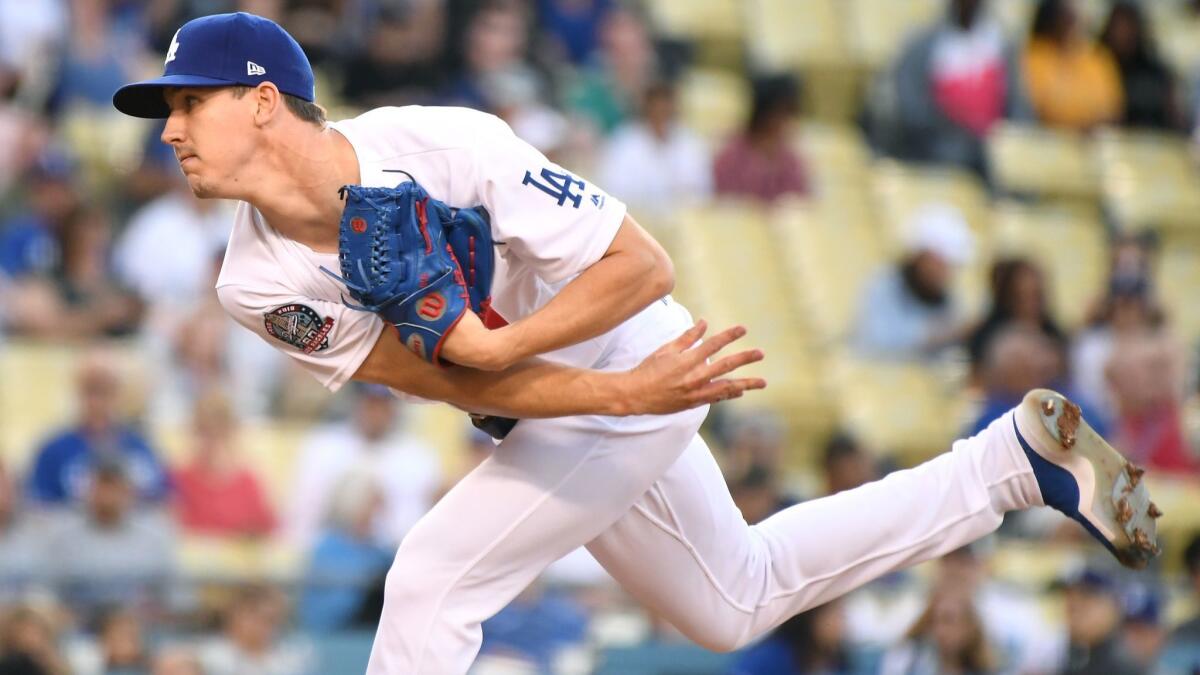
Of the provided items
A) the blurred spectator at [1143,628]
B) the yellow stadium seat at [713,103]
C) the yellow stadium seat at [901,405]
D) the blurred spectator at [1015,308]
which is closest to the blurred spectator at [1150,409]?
the blurred spectator at [1015,308]

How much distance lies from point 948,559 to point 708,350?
2.97m

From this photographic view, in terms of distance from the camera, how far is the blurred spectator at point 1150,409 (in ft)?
29.5

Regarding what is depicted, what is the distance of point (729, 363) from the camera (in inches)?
163

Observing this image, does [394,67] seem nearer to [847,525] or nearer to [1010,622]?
[1010,622]

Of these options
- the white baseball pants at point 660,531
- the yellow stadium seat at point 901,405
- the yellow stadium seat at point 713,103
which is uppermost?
the white baseball pants at point 660,531

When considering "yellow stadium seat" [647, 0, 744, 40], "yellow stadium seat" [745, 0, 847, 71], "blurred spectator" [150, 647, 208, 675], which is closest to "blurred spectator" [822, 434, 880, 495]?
"blurred spectator" [150, 647, 208, 675]

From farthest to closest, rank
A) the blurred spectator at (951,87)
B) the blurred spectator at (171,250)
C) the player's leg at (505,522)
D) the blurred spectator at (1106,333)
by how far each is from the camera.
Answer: the blurred spectator at (951,87) → the blurred spectator at (1106,333) → the blurred spectator at (171,250) → the player's leg at (505,522)

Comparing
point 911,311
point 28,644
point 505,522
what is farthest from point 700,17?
point 505,522

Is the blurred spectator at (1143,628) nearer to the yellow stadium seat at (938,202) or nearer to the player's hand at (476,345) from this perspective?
the yellow stadium seat at (938,202)

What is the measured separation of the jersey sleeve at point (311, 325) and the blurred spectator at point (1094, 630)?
11.1 ft

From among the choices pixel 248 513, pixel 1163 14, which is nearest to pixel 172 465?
pixel 248 513

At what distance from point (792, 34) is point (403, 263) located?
764 cm

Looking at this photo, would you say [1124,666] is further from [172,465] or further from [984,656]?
[172,465]

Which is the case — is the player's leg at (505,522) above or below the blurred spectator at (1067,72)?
above
